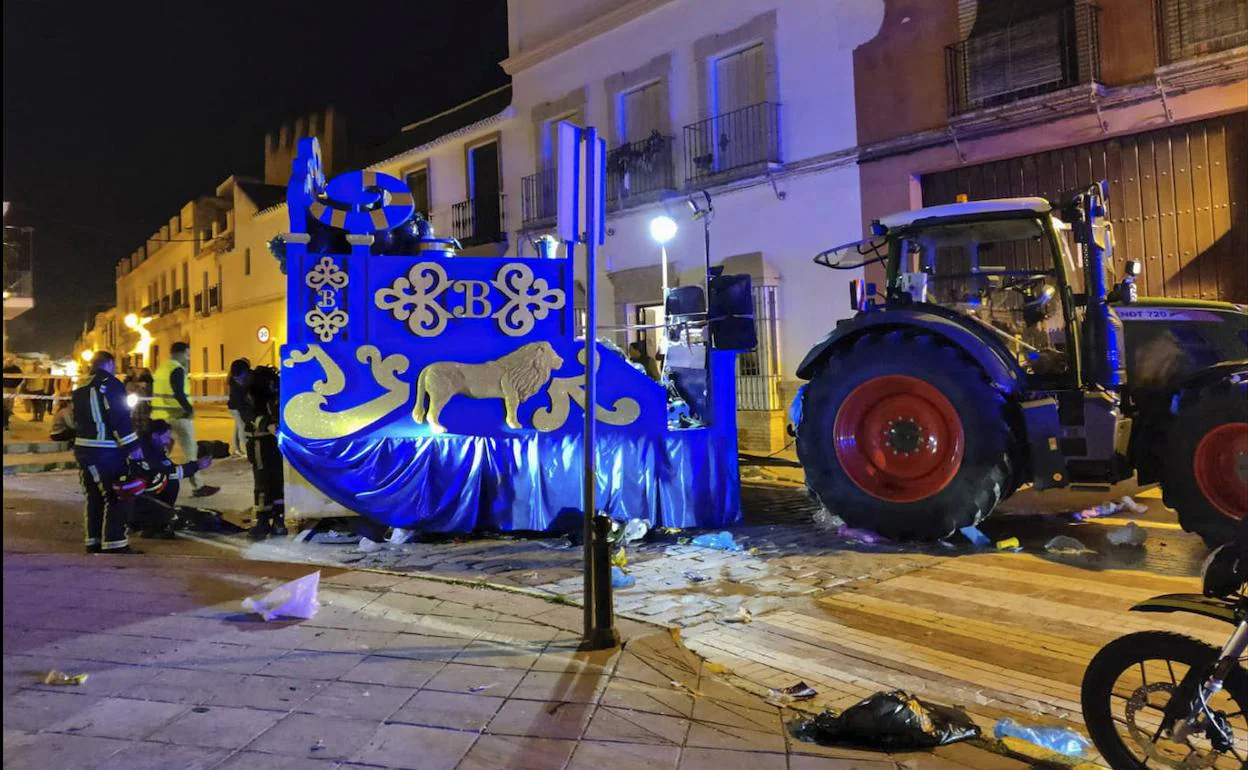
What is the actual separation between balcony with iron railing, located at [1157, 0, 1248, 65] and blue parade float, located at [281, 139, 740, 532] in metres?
7.11

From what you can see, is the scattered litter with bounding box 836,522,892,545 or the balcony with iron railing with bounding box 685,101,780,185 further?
the balcony with iron railing with bounding box 685,101,780,185

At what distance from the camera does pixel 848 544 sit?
6934mm

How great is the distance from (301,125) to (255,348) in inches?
283

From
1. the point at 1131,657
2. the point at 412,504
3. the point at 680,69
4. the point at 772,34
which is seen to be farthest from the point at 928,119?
the point at 1131,657

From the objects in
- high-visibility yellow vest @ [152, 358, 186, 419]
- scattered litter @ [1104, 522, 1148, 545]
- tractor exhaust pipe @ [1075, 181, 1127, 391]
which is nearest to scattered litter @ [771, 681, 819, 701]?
tractor exhaust pipe @ [1075, 181, 1127, 391]

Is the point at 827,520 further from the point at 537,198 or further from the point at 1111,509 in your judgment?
the point at 537,198

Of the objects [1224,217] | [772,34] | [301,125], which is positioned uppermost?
[301,125]

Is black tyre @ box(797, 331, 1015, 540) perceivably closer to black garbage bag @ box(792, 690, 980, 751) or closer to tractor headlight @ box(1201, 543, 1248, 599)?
black garbage bag @ box(792, 690, 980, 751)

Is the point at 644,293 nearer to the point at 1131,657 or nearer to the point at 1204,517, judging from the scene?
the point at 1204,517

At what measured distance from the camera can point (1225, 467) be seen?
18.8ft

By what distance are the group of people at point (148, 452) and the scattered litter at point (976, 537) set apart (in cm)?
589

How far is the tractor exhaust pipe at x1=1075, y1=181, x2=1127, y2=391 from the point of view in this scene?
6219 mm

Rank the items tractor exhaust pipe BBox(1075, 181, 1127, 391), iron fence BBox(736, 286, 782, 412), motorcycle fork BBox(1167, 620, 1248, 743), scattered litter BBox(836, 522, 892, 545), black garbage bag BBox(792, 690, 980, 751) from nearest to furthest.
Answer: motorcycle fork BBox(1167, 620, 1248, 743)
black garbage bag BBox(792, 690, 980, 751)
tractor exhaust pipe BBox(1075, 181, 1127, 391)
scattered litter BBox(836, 522, 892, 545)
iron fence BBox(736, 286, 782, 412)

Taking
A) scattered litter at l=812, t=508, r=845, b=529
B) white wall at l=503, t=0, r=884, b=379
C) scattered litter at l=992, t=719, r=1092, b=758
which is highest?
white wall at l=503, t=0, r=884, b=379
